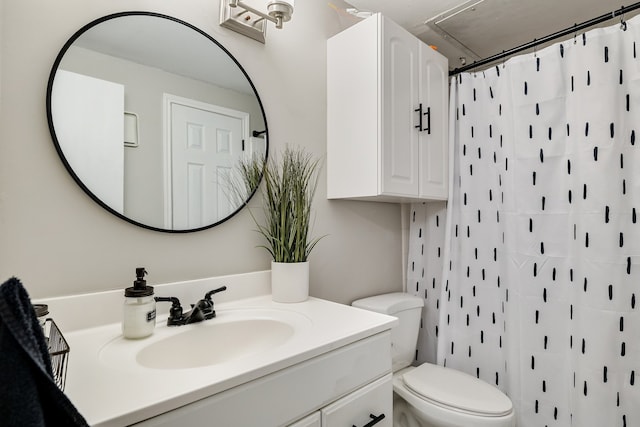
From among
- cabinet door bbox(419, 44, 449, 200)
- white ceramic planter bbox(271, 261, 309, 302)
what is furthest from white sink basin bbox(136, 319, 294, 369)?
cabinet door bbox(419, 44, 449, 200)

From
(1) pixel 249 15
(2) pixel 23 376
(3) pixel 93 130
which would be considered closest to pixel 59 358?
(2) pixel 23 376

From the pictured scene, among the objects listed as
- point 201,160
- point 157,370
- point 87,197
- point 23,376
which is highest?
point 201,160

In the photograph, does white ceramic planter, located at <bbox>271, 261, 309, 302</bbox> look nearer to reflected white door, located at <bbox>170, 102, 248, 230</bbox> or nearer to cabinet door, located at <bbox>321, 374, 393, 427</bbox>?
reflected white door, located at <bbox>170, 102, 248, 230</bbox>

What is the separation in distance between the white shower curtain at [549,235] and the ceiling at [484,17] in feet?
1.13

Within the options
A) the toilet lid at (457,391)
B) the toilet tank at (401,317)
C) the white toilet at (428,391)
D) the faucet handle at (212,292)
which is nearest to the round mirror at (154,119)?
the faucet handle at (212,292)

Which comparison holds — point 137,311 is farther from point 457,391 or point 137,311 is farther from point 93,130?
point 457,391

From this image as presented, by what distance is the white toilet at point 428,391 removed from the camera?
1275 mm

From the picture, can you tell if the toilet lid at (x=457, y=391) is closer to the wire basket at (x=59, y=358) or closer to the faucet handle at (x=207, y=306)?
the faucet handle at (x=207, y=306)

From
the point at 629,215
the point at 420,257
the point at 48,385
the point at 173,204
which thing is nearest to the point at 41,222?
the point at 173,204

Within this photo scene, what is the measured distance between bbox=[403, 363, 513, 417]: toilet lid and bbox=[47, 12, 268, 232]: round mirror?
1097 mm

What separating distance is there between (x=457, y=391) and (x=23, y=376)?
1480mm

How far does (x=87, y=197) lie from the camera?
975 millimetres

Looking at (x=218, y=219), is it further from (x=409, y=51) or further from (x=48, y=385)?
(x=409, y=51)

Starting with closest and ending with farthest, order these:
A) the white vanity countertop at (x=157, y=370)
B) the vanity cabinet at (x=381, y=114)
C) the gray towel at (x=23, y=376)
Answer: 1. the gray towel at (x=23, y=376)
2. the white vanity countertop at (x=157, y=370)
3. the vanity cabinet at (x=381, y=114)
